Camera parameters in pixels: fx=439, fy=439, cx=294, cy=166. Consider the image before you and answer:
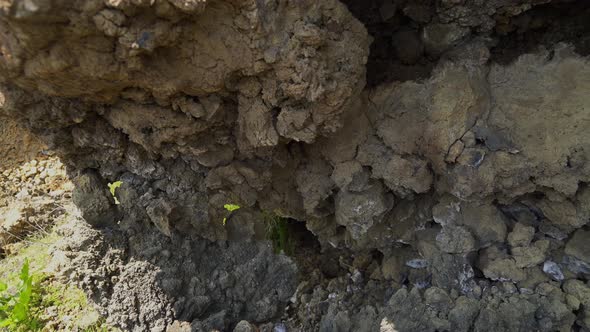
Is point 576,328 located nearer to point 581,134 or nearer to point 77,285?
point 581,134

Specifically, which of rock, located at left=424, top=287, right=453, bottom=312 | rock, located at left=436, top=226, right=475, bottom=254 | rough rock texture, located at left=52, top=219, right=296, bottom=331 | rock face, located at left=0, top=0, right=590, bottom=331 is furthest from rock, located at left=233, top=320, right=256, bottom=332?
rock, located at left=436, top=226, right=475, bottom=254

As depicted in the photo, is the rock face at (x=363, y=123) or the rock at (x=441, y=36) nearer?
the rock face at (x=363, y=123)

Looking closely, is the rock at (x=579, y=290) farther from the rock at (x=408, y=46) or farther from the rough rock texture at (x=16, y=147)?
the rough rock texture at (x=16, y=147)

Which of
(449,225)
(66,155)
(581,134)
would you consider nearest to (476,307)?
(449,225)

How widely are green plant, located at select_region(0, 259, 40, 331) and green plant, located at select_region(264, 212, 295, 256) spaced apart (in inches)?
59.5

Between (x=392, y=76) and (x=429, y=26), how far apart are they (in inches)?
10.7

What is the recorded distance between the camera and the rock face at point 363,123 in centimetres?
165

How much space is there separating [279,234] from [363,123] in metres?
1.04

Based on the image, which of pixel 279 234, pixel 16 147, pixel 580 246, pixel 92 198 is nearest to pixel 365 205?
pixel 279 234

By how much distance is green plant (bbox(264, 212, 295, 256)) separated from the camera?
2734 mm

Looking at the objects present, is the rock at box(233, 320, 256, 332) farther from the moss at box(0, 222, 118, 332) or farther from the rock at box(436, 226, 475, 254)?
the rock at box(436, 226, 475, 254)

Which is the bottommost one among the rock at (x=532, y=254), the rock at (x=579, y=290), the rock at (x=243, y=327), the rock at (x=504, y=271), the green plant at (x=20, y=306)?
the green plant at (x=20, y=306)

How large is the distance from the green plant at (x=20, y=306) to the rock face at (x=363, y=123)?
2.54 ft

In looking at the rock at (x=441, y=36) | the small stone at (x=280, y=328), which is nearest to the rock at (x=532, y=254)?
the rock at (x=441, y=36)
